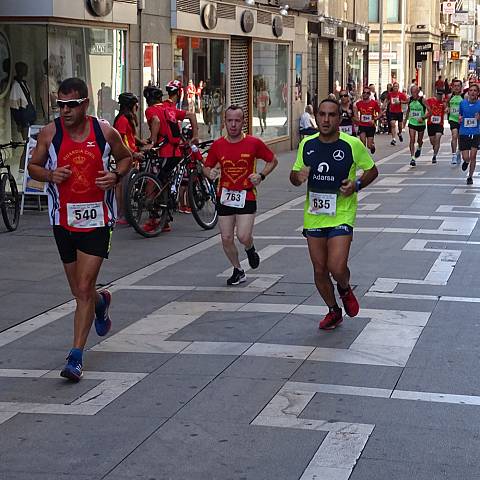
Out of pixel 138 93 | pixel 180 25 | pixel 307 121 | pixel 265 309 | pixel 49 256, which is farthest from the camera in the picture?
pixel 307 121

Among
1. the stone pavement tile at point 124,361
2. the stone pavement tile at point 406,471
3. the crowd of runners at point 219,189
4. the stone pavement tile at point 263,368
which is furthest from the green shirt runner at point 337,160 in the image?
the stone pavement tile at point 406,471

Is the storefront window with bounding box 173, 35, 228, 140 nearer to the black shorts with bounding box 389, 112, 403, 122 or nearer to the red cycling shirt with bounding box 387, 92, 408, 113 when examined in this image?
the black shorts with bounding box 389, 112, 403, 122

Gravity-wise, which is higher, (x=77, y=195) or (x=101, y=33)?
(x=101, y=33)

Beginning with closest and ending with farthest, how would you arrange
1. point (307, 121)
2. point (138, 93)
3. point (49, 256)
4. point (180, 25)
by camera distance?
point (49, 256) < point (138, 93) < point (180, 25) < point (307, 121)

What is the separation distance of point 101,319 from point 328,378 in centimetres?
175

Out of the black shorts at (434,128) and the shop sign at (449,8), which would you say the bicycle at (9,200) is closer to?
the black shorts at (434,128)

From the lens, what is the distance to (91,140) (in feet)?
22.7

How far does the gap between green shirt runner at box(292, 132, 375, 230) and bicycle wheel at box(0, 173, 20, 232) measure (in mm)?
6218

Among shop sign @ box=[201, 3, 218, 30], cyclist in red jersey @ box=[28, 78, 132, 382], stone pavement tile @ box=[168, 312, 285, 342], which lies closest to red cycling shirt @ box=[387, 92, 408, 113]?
shop sign @ box=[201, 3, 218, 30]

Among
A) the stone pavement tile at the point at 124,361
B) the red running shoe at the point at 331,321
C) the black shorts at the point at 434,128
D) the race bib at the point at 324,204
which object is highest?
the black shorts at the point at 434,128

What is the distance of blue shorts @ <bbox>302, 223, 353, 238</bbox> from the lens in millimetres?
8008

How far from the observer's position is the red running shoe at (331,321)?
26.9ft

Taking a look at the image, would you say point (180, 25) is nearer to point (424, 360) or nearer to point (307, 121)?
point (307, 121)

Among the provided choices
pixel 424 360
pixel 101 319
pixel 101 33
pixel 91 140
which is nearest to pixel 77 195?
pixel 91 140
